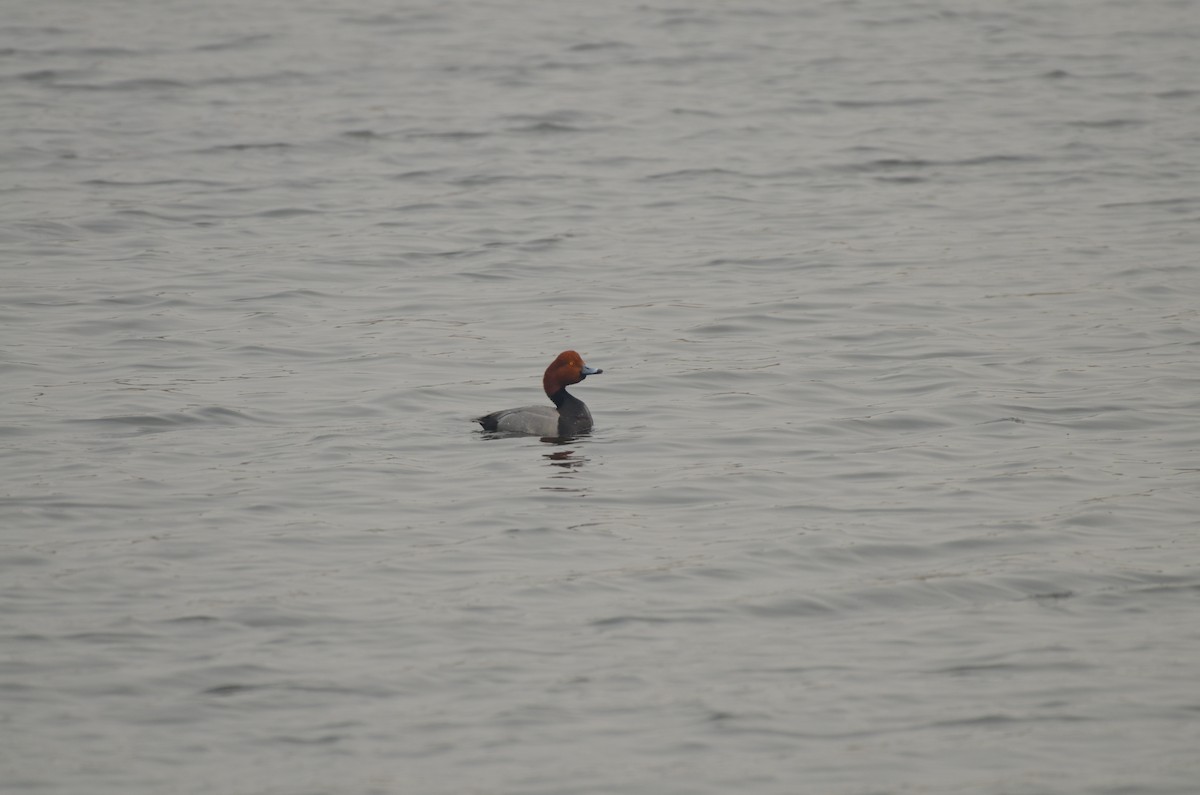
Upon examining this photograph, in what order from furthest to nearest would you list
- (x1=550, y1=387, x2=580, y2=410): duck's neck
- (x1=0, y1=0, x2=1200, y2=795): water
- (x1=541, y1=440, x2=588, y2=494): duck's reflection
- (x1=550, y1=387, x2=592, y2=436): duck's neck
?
(x1=550, y1=387, x2=580, y2=410): duck's neck
(x1=550, y1=387, x2=592, y2=436): duck's neck
(x1=541, y1=440, x2=588, y2=494): duck's reflection
(x1=0, y1=0, x2=1200, y2=795): water

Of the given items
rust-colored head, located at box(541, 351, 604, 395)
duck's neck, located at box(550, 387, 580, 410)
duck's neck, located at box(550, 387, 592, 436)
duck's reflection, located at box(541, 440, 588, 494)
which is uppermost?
rust-colored head, located at box(541, 351, 604, 395)

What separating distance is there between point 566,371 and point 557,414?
335 millimetres

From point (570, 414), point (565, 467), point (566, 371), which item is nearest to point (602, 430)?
point (570, 414)

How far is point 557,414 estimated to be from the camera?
12.8 meters

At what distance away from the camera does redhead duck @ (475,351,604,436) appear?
41.8 feet

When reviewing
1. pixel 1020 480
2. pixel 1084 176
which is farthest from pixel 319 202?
pixel 1020 480

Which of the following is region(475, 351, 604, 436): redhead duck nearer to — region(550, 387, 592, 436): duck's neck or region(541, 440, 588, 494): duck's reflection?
region(550, 387, 592, 436): duck's neck

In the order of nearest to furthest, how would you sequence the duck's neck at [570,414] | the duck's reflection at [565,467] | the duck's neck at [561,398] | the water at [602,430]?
the water at [602,430] < the duck's reflection at [565,467] < the duck's neck at [570,414] < the duck's neck at [561,398]

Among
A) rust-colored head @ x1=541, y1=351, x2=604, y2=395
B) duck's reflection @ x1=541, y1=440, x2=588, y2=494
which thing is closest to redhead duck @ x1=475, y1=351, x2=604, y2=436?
rust-colored head @ x1=541, y1=351, x2=604, y2=395

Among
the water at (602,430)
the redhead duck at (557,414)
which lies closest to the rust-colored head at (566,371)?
the redhead duck at (557,414)

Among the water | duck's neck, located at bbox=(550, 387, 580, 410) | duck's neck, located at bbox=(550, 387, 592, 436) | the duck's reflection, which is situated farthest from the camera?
duck's neck, located at bbox=(550, 387, 580, 410)

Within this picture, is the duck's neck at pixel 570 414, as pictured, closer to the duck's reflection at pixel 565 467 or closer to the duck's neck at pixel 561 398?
the duck's neck at pixel 561 398

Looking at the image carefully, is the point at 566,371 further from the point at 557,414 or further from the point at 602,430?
the point at 602,430

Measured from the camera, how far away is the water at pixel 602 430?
7766 mm
